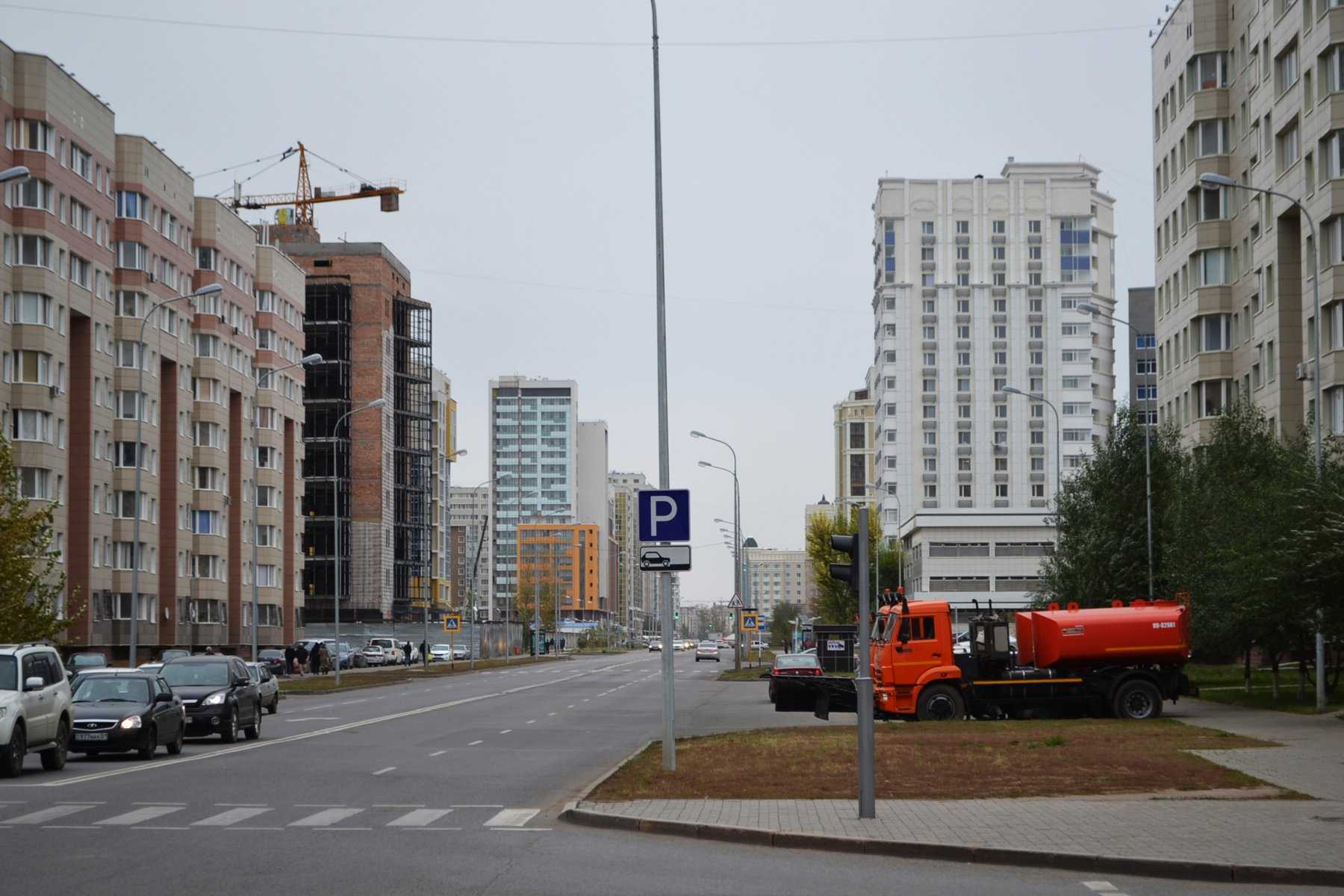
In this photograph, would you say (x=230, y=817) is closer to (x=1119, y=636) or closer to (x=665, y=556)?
(x=665, y=556)

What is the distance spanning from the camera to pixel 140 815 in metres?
17.1

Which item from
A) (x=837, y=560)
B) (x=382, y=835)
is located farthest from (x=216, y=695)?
(x=837, y=560)

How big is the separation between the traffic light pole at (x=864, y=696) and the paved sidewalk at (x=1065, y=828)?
0.22 meters

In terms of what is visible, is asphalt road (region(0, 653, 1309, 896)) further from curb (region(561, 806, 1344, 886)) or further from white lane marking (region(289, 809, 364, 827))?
curb (region(561, 806, 1344, 886))

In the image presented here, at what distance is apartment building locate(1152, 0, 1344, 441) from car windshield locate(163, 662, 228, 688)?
1270 inches

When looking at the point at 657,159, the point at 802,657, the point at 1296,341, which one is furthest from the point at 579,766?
the point at 1296,341

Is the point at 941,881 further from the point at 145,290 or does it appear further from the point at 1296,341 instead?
the point at 145,290

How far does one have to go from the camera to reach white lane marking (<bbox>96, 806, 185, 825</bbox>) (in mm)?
16359

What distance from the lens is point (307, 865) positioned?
13.2 metres

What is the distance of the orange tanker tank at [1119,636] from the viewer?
35219mm

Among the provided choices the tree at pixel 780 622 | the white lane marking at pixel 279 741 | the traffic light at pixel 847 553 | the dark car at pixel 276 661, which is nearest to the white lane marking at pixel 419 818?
the traffic light at pixel 847 553

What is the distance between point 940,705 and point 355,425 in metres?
109

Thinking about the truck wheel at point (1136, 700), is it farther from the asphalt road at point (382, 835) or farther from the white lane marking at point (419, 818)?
the white lane marking at point (419, 818)

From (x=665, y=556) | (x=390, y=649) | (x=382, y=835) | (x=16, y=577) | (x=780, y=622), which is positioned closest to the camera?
(x=382, y=835)
